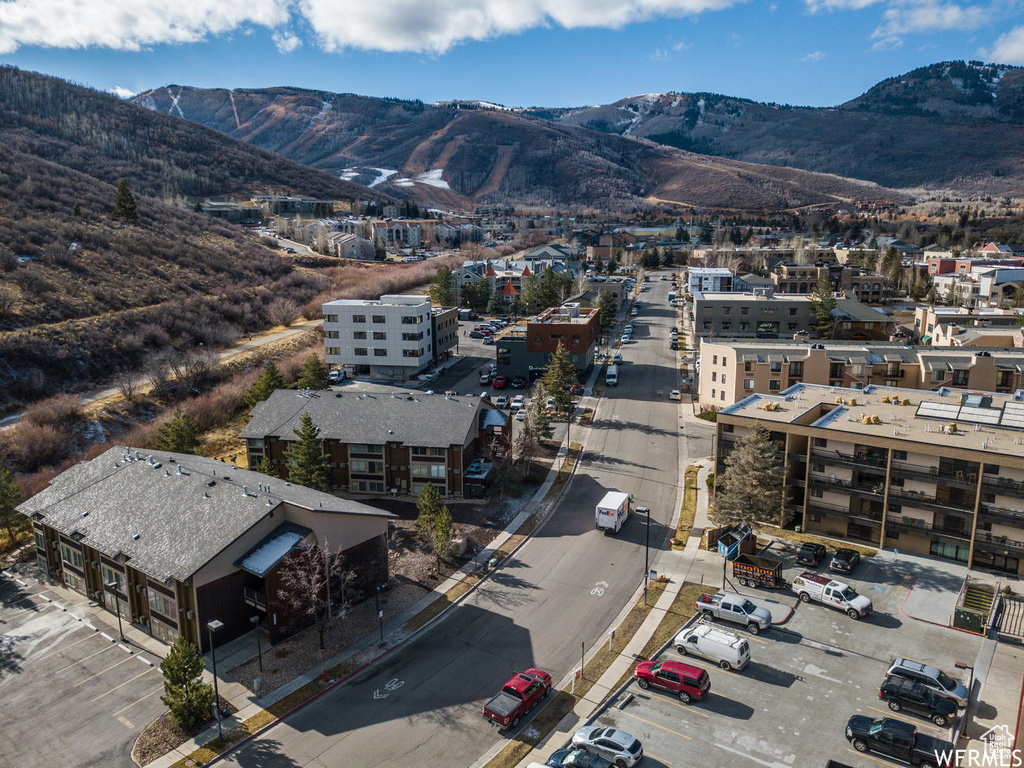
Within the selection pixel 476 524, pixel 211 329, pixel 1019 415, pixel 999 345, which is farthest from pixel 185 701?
pixel 999 345

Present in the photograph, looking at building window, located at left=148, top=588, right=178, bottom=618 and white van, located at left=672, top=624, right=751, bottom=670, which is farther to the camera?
building window, located at left=148, top=588, right=178, bottom=618

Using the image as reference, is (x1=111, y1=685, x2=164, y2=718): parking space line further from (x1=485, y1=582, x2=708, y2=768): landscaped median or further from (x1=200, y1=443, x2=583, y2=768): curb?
(x1=485, y1=582, x2=708, y2=768): landscaped median

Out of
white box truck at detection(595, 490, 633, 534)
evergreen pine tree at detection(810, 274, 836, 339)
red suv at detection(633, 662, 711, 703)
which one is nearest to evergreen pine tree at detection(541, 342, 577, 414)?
white box truck at detection(595, 490, 633, 534)

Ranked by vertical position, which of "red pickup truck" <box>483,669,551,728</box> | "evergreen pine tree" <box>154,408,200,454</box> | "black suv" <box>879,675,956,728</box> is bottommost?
"red pickup truck" <box>483,669,551,728</box>

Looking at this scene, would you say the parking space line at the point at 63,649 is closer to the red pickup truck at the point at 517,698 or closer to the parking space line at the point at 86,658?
Result: the parking space line at the point at 86,658

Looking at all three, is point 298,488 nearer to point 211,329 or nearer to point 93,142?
point 211,329

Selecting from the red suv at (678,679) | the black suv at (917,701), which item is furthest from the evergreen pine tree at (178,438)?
the black suv at (917,701)
